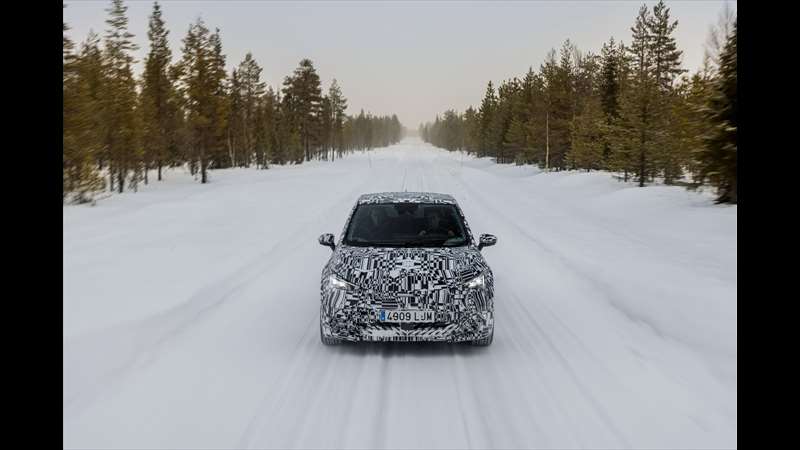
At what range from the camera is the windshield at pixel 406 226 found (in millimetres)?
6961

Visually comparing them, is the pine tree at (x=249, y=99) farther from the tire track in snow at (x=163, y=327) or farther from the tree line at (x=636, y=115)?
the tire track in snow at (x=163, y=327)

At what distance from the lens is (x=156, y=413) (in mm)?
4715

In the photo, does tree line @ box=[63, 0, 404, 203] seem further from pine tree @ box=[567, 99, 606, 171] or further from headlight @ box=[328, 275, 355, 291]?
pine tree @ box=[567, 99, 606, 171]

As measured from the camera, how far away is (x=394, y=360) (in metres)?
5.96

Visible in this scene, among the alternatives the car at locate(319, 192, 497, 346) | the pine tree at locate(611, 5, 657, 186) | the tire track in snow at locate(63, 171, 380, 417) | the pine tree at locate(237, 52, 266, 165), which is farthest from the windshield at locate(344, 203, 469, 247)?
the pine tree at locate(237, 52, 266, 165)

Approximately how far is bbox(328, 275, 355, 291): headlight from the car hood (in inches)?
2.0

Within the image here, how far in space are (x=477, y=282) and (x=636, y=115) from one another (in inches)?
1182

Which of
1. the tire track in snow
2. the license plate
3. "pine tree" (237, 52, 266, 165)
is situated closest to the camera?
the tire track in snow

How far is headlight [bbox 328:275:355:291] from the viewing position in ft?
19.4

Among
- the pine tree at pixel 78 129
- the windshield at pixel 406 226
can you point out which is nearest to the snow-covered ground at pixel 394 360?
the windshield at pixel 406 226

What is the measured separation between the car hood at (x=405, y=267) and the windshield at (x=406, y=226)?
0.35 m

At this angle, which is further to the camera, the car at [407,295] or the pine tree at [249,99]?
the pine tree at [249,99]

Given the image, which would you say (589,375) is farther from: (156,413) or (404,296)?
(156,413)

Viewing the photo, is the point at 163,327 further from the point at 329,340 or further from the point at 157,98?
the point at 157,98
